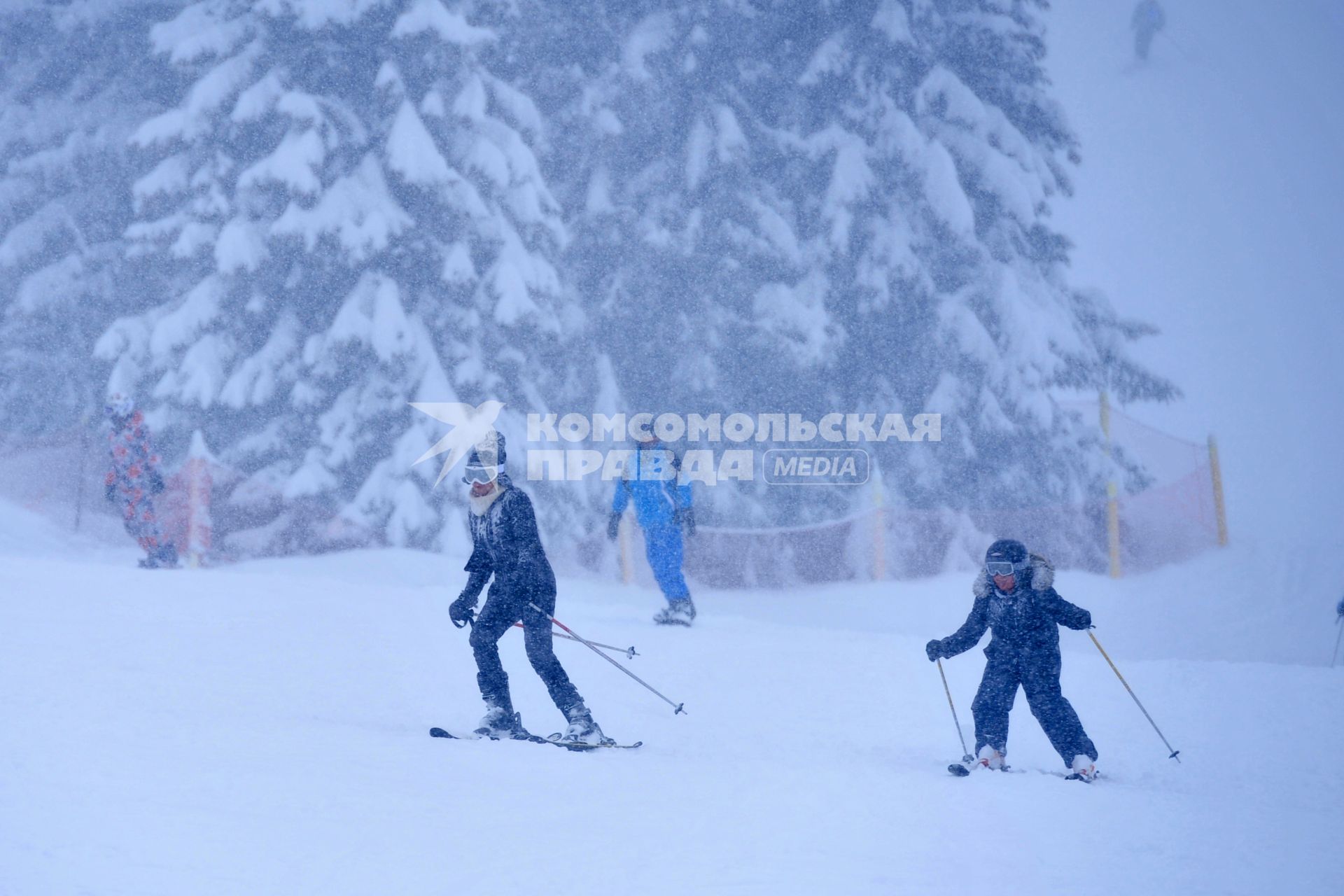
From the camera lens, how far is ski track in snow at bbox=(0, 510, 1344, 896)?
3.63 meters

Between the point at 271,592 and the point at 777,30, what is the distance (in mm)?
10164

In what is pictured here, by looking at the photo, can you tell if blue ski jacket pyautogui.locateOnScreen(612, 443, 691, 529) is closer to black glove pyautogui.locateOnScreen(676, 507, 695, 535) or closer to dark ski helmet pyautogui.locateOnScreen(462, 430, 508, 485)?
black glove pyautogui.locateOnScreen(676, 507, 695, 535)

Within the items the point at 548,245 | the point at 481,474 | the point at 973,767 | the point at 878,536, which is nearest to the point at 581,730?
the point at 481,474

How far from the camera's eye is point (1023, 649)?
5.41 meters

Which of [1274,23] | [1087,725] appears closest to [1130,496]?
[1087,725]

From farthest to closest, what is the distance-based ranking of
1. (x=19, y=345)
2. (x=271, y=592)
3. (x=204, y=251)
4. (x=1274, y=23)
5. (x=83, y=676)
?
1. (x=1274, y=23)
2. (x=19, y=345)
3. (x=204, y=251)
4. (x=271, y=592)
5. (x=83, y=676)

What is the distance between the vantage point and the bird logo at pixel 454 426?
12781mm

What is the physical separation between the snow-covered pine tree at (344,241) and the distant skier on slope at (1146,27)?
28.7m

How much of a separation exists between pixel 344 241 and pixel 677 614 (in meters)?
6.07

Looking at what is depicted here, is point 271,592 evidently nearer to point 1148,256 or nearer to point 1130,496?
point 1130,496

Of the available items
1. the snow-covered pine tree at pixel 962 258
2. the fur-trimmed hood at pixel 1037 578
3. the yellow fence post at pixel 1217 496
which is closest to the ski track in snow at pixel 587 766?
the fur-trimmed hood at pixel 1037 578

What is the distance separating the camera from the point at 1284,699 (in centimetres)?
731

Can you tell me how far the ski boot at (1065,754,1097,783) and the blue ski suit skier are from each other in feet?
14.0

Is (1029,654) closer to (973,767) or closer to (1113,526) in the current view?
(973,767)
